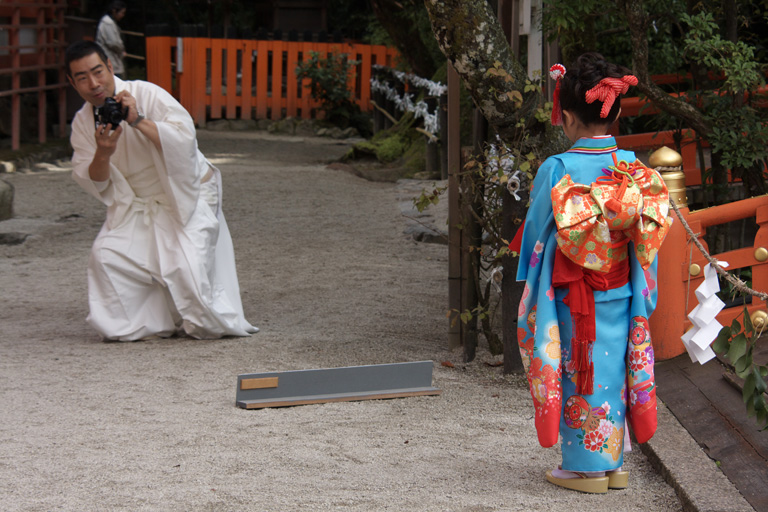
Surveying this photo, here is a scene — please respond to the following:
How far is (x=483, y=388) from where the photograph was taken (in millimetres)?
3871

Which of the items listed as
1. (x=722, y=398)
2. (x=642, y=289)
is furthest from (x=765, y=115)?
Answer: (x=642, y=289)

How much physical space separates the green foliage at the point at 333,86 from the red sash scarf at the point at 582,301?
13.9 meters

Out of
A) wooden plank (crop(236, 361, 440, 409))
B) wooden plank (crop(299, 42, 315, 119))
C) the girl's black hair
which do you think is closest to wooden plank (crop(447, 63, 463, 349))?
wooden plank (crop(236, 361, 440, 409))

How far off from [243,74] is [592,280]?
14749mm

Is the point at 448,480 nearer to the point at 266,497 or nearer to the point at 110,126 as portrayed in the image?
Result: the point at 266,497

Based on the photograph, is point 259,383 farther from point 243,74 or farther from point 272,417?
point 243,74

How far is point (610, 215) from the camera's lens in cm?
255

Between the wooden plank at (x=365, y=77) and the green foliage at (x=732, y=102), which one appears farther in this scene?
the wooden plank at (x=365, y=77)

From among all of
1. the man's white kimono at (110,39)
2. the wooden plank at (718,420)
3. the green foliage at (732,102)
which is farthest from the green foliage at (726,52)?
the man's white kimono at (110,39)

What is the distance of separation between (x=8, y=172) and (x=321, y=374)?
854cm

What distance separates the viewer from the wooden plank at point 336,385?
356 centimetres

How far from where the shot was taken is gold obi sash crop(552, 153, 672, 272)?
254cm

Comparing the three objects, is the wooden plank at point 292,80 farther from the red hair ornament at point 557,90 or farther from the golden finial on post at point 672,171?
the red hair ornament at point 557,90

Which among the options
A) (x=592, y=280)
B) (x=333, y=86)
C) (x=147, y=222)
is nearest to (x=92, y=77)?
(x=147, y=222)
